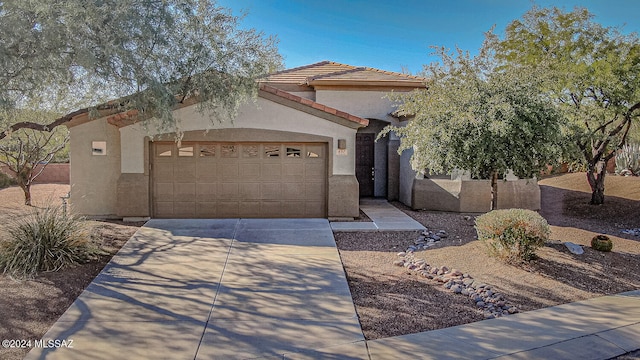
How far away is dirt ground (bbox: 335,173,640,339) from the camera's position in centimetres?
582

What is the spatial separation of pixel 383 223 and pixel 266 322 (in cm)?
667

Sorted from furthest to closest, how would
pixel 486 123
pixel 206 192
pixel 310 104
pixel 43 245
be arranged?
1. pixel 206 192
2. pixel 310 104
3. pixel 486 123
4. pixel 43 245

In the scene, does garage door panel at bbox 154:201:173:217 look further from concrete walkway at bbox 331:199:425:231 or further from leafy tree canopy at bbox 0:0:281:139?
concrete walkway at bbox 331:199:425:231

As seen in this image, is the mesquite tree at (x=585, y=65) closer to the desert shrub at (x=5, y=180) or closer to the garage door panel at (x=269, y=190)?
the garage door panel at (x=269, y=190)

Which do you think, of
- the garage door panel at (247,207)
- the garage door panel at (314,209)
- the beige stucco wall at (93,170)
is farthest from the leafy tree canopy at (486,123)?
the beige stucco wall at (93,170)

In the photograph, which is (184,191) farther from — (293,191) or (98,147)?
(293,191)

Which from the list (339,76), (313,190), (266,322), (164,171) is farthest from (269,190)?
(266,322)

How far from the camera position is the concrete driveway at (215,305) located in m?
4.81

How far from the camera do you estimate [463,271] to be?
24.8ft

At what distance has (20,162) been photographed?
15477mm

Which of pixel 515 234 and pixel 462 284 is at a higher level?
pixel 515 234

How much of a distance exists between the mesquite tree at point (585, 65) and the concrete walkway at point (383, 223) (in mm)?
5073

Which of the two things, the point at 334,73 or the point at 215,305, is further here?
the point at 334,73

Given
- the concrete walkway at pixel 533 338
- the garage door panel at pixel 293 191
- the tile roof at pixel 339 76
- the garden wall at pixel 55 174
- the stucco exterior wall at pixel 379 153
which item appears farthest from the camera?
the garden wall at pixel 55 174
